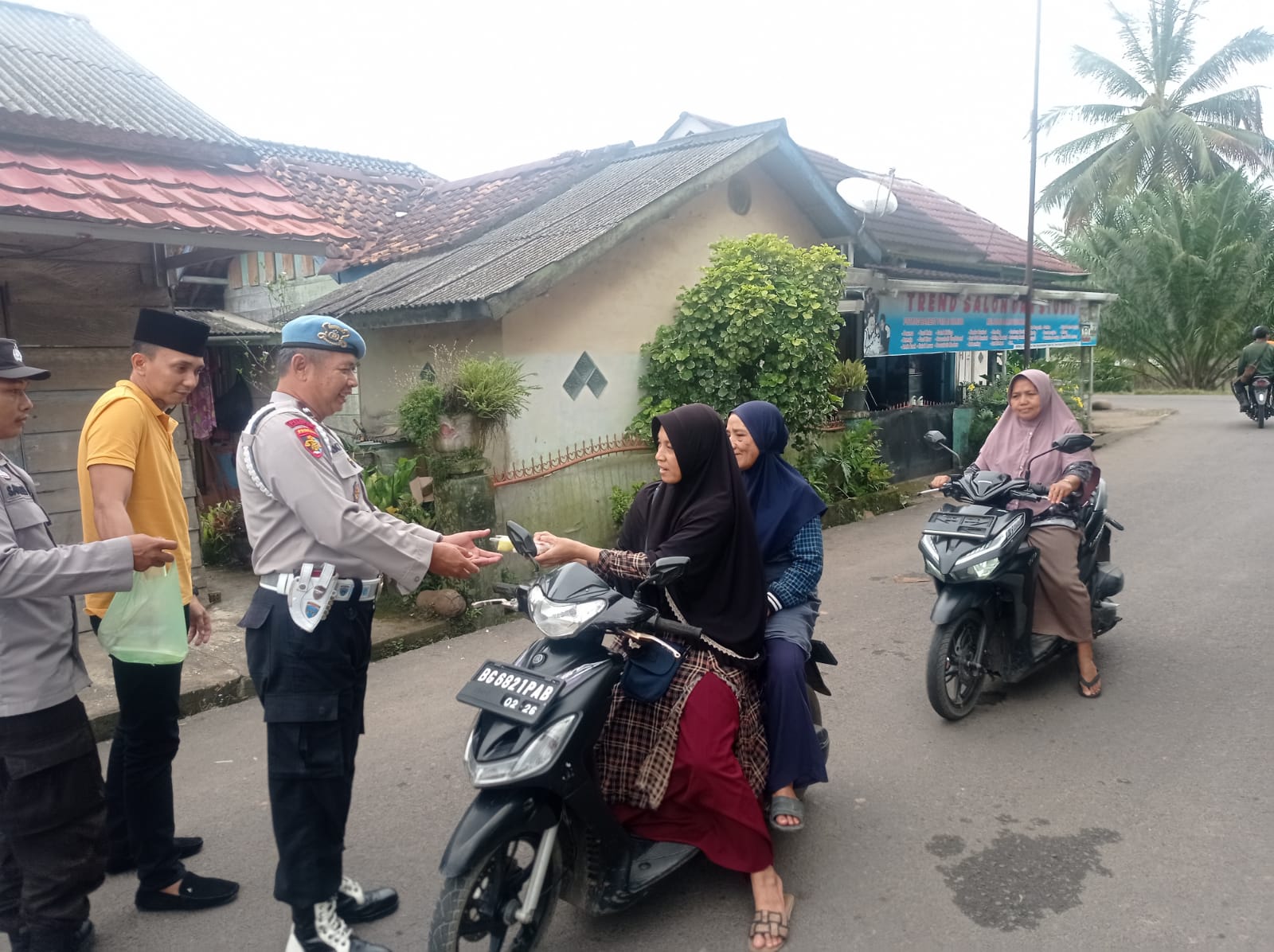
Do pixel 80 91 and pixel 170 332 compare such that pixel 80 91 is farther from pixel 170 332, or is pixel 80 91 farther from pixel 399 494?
pixel 170 332

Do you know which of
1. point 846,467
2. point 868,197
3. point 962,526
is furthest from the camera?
point 868,197

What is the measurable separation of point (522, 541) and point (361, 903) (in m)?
→ 1.31

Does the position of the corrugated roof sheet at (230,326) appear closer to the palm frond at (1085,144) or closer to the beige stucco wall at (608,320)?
the beige stucco wall at (608,320)

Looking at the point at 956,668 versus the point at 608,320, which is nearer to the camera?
the point at 956,668

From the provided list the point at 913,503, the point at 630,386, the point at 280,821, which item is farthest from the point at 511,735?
the point at 913,503

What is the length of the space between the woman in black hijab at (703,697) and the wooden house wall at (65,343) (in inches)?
177

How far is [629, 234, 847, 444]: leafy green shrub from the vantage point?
8.77m

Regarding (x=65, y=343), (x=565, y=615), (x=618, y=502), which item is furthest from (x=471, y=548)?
(x=618, y=502)

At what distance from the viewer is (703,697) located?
2.82m

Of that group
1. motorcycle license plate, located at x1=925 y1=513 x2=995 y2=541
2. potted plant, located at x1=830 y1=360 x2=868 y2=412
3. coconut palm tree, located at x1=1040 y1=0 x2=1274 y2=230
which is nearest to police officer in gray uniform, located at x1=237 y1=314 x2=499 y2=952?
motorcycle license plate, located at x1=925 y1=513 x2=995 y2=541

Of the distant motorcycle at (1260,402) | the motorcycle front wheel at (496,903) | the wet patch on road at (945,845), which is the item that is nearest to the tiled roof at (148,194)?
the motorcycle front wheel at (496,903)

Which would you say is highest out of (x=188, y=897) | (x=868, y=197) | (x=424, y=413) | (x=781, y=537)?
(x=868, y=197)

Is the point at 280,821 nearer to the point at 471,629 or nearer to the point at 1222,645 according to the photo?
the point at 471,629

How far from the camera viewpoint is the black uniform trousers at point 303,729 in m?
2.56
